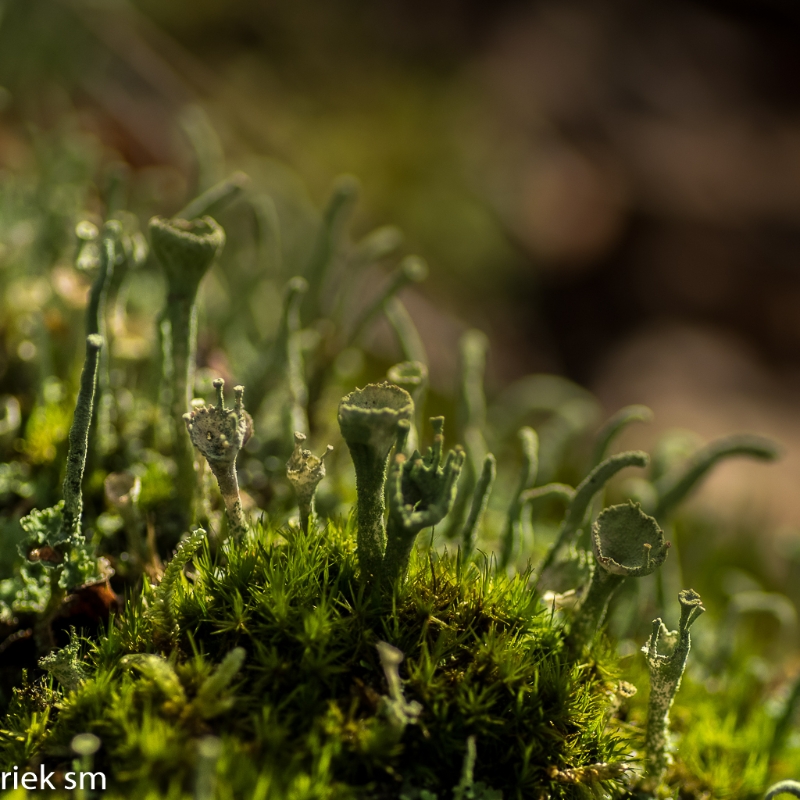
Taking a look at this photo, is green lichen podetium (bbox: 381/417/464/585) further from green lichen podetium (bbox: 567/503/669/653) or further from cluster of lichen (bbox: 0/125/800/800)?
green lichen podetium (bbox: 567/503/669/653)

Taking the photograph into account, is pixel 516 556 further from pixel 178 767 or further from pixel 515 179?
pixel 515 179

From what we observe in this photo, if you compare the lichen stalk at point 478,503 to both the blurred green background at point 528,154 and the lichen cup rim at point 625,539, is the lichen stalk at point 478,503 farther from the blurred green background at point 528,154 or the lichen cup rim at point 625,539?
the blurred green background at point 528,154

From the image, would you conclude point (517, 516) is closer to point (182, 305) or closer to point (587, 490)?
point (587, 490)

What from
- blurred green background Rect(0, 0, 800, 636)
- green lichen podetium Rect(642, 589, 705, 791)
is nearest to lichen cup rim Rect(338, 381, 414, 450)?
green lichen podetium Rect(642, 589, 705, 791)

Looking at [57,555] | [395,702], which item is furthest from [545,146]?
[395,702]

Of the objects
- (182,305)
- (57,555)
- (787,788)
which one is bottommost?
(787,788)

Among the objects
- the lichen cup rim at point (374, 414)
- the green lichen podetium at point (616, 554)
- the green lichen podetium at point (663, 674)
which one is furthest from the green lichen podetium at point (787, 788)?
the lichen cup rim at point (374, 414)
